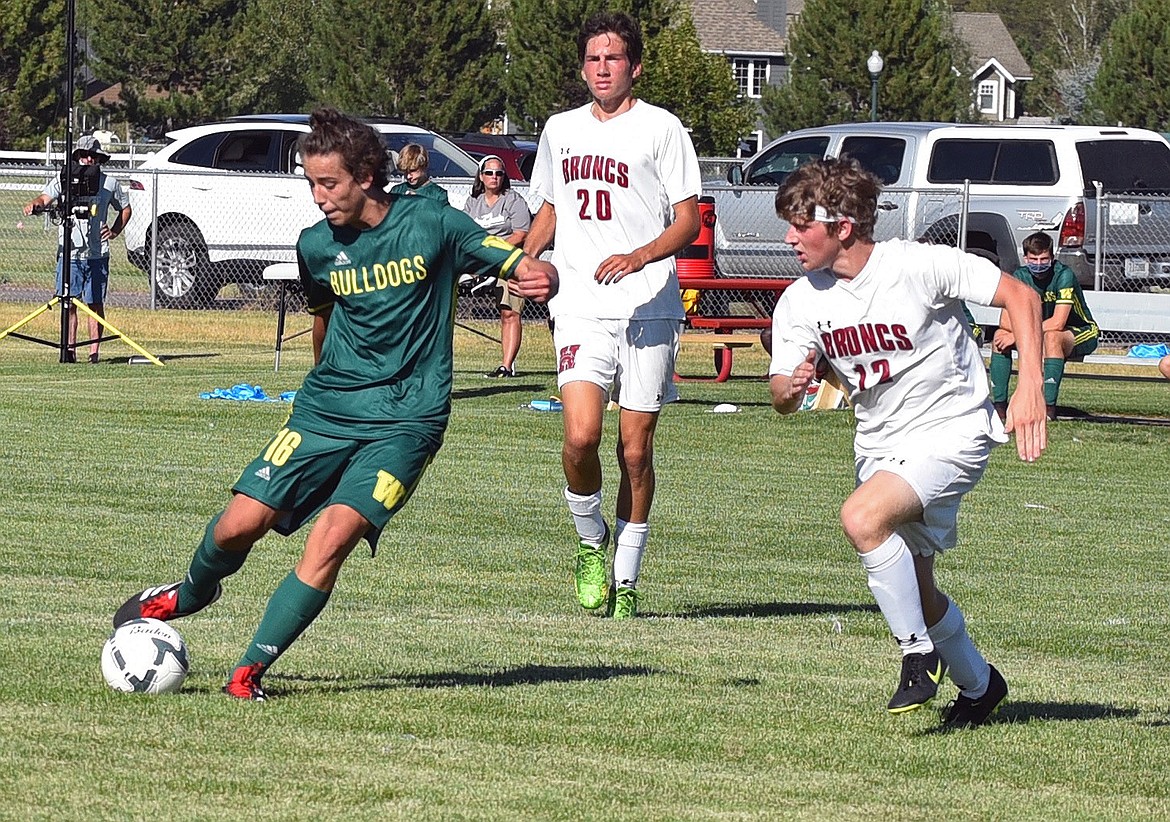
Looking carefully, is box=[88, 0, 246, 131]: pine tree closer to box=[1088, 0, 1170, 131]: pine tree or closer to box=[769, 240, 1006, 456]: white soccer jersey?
box=[1088, 0, 1170, 131]: pine tree

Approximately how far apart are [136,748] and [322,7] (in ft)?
186

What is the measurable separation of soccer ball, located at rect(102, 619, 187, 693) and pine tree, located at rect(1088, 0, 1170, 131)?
58.1 meters

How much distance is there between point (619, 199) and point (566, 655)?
197 centimetres

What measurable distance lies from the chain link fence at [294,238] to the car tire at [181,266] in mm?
12

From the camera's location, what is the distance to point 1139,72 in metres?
60.8

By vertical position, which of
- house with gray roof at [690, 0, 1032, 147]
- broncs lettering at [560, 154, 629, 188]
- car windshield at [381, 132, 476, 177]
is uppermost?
house with gray roof at [690, 0, 1032, 147]

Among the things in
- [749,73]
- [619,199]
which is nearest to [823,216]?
[619,199]

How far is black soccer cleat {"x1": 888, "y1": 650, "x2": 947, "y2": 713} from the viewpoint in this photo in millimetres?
5578

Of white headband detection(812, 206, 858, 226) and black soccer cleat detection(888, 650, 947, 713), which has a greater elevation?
white headband detection(812, 206, 858, 226)

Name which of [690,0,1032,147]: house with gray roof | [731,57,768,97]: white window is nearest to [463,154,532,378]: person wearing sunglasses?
[690,0,1032,147]: house with gray roof

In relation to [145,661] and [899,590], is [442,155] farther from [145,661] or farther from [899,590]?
[899,590]

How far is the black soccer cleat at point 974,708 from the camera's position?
18.9 feet

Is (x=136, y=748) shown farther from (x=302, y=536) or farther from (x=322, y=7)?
(x=322, y=7)

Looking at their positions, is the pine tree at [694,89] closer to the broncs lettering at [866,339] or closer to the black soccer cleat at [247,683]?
the broncs lettering at [866,339]
